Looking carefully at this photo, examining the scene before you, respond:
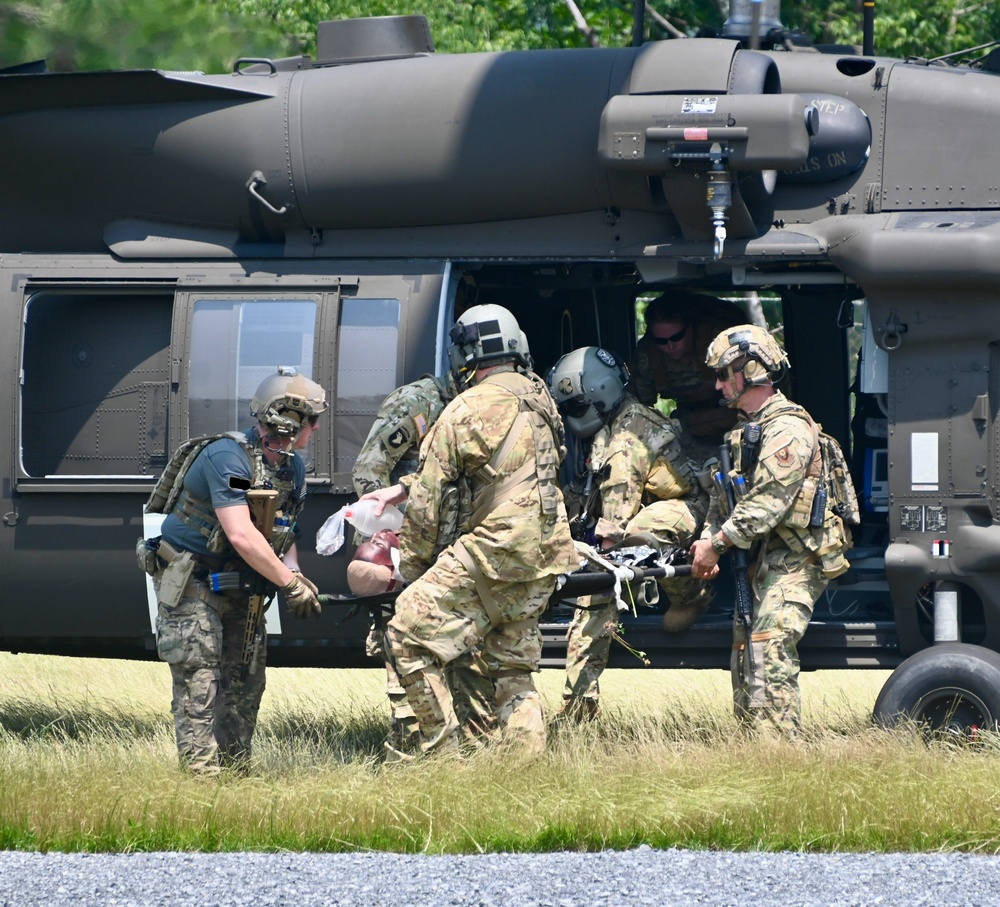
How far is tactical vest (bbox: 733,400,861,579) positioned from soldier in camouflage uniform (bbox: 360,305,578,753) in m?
1.07

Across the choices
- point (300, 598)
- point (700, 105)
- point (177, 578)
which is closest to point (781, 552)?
point (700, 105)

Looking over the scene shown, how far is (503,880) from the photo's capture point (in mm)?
4746

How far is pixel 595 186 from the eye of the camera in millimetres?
7273

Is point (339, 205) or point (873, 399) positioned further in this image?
point (873, 399)

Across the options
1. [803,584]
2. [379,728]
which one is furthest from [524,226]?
[379,728]

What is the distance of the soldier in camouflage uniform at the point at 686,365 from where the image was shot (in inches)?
337

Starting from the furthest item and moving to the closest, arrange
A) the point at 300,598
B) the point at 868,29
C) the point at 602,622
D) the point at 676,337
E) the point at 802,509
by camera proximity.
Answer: the point at 676,337
the point at 868,29
the point at 602,622
the point at 802,509
the point at 300,598

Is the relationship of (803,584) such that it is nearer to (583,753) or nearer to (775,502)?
(775,502)

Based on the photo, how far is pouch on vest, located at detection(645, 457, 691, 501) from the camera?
301 inches

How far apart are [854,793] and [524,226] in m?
3.15

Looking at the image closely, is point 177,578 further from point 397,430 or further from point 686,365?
point 686,365

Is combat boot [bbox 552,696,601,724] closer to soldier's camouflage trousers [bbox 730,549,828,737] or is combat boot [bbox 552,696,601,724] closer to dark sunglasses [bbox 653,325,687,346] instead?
soldier's camouflage trousers [bbox 730,549,828,737]

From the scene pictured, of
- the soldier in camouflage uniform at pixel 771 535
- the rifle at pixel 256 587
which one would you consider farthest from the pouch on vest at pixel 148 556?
the soldier in camouflage uniform at pixel 771 535

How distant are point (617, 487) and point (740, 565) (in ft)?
2.38
